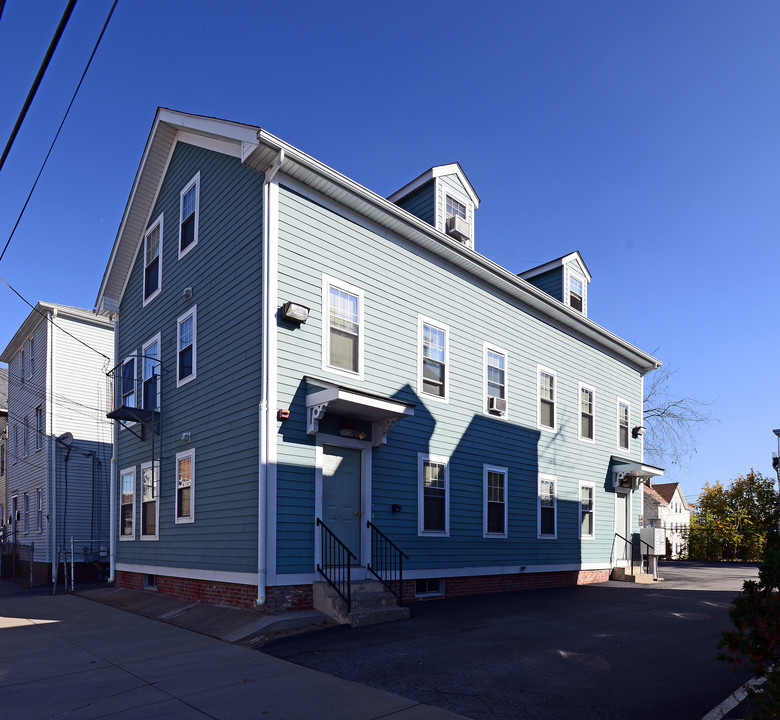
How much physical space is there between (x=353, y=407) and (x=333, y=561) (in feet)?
8.43

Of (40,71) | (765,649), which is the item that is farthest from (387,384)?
(765,649)

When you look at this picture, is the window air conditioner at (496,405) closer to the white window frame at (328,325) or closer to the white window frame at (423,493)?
the white window frame at (423,493)

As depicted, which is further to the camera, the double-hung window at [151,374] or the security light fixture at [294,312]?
the double-hung window at [151,374]

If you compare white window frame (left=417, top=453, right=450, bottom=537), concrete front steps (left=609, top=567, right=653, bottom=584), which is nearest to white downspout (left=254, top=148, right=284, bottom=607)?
white window frame (left=417, top=453, right=450, bottom=537)

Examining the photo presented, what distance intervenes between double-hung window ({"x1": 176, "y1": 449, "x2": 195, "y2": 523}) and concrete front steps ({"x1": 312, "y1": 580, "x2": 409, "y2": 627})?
3515mm

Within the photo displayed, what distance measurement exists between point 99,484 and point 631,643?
20.2 m

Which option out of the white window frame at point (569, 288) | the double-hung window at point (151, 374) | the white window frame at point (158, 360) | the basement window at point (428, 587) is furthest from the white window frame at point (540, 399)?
the double-hung window at point (151, 374)

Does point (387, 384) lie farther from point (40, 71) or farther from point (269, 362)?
point (40, 71)

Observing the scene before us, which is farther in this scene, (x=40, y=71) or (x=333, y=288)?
(x=333, y=288)

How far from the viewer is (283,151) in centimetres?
1112

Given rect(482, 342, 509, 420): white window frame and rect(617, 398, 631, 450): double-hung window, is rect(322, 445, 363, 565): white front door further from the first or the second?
rect(617, 398, 631, 450): double-hung window

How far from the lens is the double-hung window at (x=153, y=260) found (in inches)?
621

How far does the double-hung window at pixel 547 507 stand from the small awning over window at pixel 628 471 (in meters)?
3.31

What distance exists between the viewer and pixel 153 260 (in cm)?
1611
